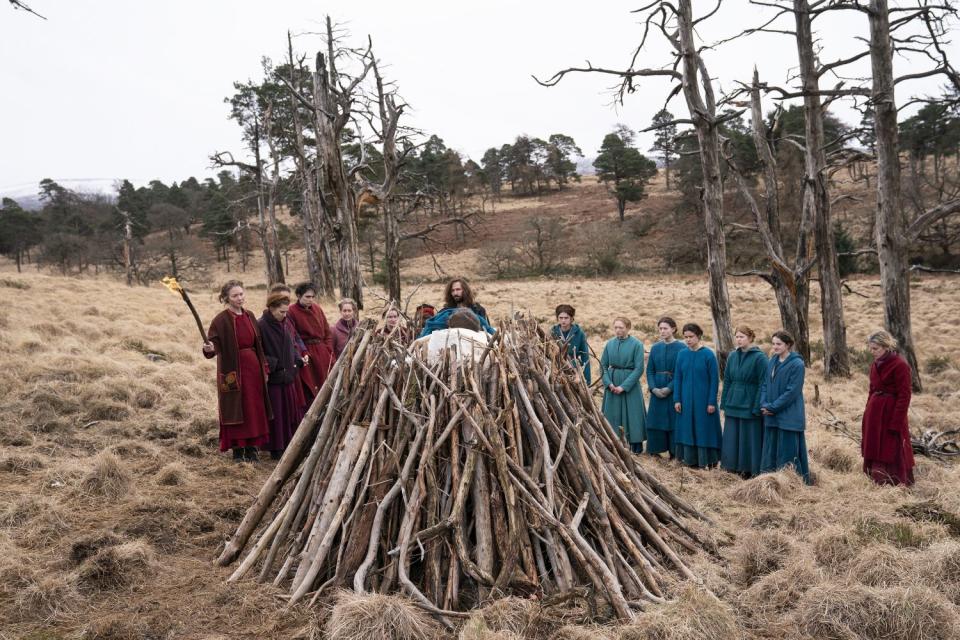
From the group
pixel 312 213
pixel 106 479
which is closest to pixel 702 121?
pixel 106 479

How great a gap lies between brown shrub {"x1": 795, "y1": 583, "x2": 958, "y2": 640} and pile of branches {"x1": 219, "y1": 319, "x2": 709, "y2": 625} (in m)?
0.65

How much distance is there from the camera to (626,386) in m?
6.79

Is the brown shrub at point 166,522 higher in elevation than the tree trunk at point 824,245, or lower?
lower

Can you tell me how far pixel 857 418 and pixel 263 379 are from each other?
7663 mm

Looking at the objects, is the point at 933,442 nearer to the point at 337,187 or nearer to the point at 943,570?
the point at 943,570

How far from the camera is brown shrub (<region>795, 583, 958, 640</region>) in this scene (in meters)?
3.07

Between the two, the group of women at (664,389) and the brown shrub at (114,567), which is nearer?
the brown shrub at (114,567)

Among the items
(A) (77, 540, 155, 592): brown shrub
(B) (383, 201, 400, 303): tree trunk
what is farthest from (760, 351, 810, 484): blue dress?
(B) (383, 201, 400, 303): tree trunk

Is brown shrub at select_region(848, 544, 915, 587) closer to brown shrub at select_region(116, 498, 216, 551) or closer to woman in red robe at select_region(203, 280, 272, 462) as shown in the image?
brown shrub at select_region(116, 498, 216, 551)

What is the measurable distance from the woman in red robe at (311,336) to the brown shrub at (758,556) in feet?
13.8

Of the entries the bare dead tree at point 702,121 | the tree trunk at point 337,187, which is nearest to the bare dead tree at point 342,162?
the tree trunk at point 337,187

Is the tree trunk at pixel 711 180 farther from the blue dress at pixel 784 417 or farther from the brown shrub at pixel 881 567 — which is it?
the brown shrub at pixel 881 567

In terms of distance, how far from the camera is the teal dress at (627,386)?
682cm

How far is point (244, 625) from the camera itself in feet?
10.7
